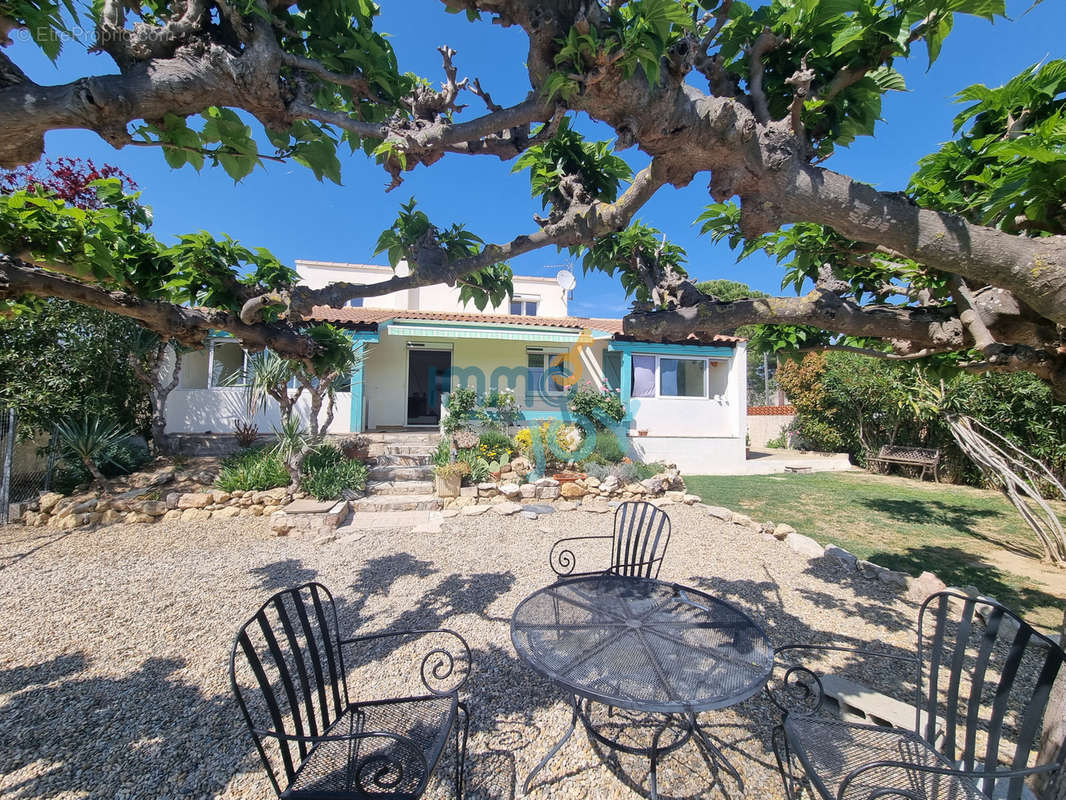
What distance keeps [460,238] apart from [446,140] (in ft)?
4.44

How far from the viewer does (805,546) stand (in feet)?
25.5

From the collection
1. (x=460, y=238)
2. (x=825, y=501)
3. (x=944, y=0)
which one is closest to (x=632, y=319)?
(x=460, y=238)

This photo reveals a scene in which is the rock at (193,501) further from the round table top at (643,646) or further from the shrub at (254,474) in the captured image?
the round table top at (643,646)

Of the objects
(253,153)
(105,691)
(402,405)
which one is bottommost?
(105,691)

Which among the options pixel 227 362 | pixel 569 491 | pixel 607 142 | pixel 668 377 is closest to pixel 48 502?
pixel 227 362

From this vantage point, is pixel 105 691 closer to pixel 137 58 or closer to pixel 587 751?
pixel 587 751

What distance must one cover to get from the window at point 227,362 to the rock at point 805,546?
17.5 m

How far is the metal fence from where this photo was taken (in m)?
8.62

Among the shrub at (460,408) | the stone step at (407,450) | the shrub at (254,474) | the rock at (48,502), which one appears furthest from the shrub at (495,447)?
the rock at (48,502)

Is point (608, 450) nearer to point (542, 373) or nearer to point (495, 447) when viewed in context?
point (495, 447)

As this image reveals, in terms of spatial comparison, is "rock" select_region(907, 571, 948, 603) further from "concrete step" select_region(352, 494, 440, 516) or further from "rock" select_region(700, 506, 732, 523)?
"concrete step" select_region(352, 494, 440, 516)

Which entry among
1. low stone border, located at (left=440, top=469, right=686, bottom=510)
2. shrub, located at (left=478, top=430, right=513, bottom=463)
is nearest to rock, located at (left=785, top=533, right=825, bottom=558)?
low stone border, located at (left=440, top=469, right=686, bottom=510)

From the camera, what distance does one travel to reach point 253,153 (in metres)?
2.60

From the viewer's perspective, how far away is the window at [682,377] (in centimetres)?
1830
